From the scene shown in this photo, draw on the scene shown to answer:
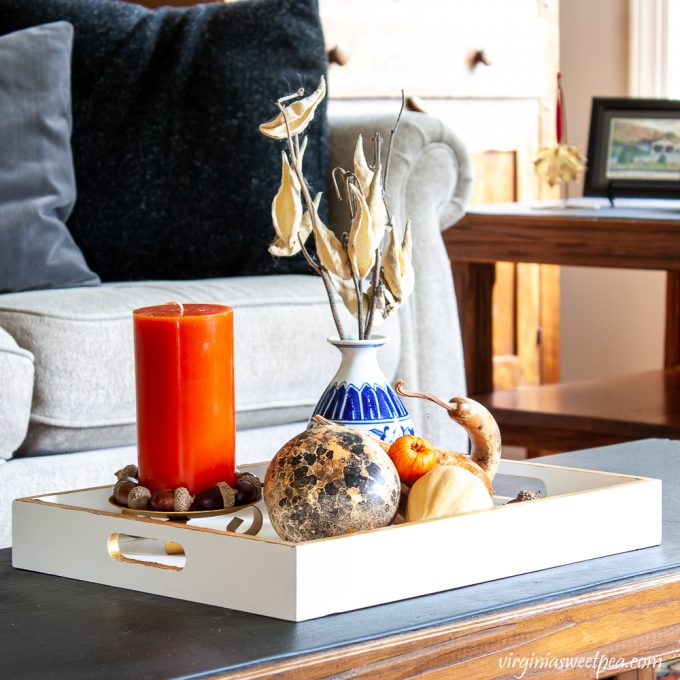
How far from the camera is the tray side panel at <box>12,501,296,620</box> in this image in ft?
2.49

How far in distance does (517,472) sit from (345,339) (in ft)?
0.61

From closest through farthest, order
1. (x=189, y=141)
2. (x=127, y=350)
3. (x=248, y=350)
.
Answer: (x=127, y=350)
(x=248, y=350)
(x=189, y=141)

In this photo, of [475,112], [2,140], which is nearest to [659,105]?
[475,112]

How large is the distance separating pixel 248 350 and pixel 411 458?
920mm

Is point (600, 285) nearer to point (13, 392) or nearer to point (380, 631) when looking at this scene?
point (13, 392)

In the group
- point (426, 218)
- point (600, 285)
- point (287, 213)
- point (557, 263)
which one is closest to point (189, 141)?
point (426, 218)

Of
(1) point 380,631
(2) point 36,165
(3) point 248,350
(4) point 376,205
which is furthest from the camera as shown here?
(2) point 36,165

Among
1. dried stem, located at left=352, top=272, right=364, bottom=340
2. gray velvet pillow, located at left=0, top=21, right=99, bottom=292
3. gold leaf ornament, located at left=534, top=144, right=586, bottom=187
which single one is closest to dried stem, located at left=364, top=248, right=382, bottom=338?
dried stem, located at left=352, top=272, right=364, bottom=340

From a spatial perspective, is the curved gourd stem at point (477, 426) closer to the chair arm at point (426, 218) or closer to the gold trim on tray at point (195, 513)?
the gold trim on tray at point (195, 513)

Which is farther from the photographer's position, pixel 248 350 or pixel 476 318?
pixel 476 318

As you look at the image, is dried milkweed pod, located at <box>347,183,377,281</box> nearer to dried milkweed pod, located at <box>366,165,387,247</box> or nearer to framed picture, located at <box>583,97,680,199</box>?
dried milkweed pod, located at <box>366,165,387,247</box>

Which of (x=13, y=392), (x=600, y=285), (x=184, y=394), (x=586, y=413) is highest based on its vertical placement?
(x=184, y=394)

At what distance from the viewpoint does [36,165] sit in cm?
197

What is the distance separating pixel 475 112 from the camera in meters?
3.53
